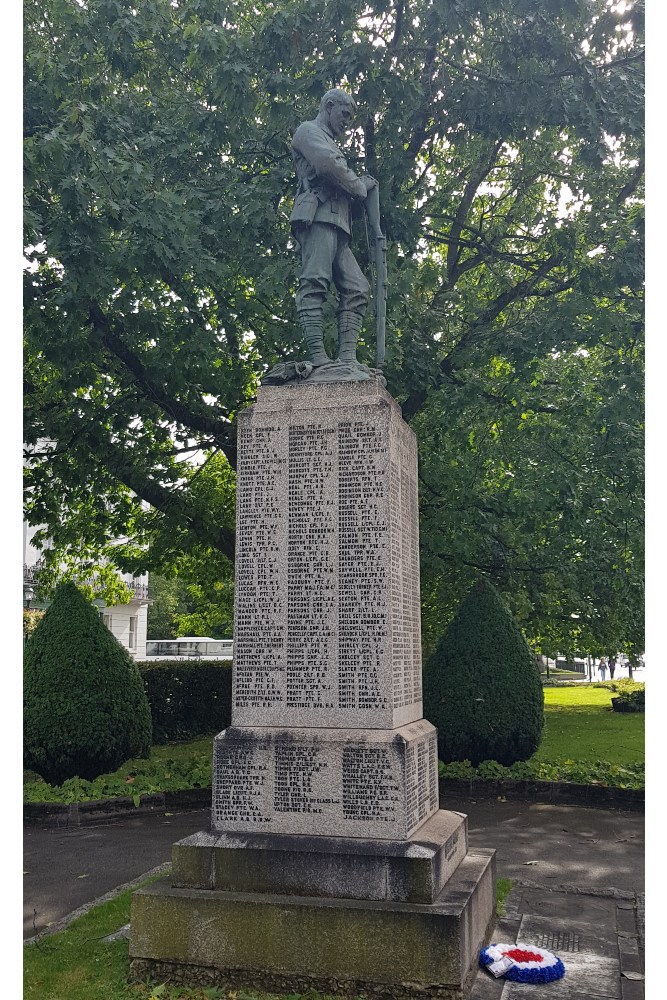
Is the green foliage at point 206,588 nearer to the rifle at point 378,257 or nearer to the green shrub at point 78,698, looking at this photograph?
the green shrub at point 78,698

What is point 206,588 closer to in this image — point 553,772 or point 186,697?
point 186,697

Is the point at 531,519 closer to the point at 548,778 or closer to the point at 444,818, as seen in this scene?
the point at 548,778

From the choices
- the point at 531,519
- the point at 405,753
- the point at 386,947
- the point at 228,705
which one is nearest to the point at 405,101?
the point at 531,519

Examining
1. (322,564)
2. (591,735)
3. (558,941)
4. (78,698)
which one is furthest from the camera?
(591,735)

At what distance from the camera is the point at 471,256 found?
613 inches

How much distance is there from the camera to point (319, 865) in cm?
572

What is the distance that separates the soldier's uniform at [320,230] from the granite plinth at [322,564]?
0.82m

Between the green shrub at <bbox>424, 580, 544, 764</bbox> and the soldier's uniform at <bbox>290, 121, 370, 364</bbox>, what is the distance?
7.25 meters

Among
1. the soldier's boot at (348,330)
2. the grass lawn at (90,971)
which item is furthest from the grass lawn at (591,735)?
the soldier's boot at (348,330)

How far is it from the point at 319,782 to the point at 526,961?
1.86 meters

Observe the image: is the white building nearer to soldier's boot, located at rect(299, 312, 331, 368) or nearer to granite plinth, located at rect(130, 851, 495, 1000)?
soldier's boot, located at rect(299, 312, 331, 368)

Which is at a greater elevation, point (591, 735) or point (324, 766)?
point (324, 766)

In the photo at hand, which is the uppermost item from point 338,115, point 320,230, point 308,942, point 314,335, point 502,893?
point 338,115

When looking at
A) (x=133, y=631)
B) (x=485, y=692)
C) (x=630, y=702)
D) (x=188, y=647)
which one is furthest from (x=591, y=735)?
(x=188, y=647)
